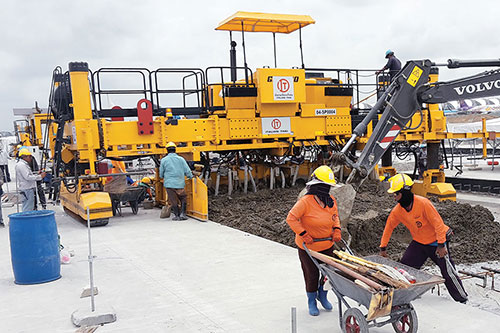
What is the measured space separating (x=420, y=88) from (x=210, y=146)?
5.23 meters

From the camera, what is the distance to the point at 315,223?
5156 millimetres

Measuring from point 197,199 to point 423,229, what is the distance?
21.9 feet

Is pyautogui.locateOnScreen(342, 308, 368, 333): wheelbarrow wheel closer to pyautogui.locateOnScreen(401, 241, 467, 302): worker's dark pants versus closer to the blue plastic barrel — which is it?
pyautogui.locateOnScreen(401, 241, 467, 302): worker's dark pants

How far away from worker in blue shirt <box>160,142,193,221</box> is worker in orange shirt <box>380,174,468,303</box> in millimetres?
6299

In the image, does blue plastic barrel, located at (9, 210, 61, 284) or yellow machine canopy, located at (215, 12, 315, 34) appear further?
yellow machine canopy, located at (215, 12, 315, 34)

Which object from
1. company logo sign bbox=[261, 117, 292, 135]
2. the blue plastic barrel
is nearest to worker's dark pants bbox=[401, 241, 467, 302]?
the blue plastic barrel

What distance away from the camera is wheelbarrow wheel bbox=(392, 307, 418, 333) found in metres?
4.51

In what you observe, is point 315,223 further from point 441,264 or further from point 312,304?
point 441,264

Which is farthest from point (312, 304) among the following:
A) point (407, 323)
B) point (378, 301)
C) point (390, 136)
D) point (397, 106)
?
point (397, 106)

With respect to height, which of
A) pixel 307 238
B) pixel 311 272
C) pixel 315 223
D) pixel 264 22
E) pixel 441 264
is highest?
pixel 264 22

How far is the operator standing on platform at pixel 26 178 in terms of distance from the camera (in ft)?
36.3

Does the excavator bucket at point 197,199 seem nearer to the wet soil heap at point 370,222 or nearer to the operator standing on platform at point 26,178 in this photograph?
the wet soil heap at point 370,222

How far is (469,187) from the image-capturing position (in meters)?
17.3

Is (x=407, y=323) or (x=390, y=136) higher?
(x=390, y=136)
